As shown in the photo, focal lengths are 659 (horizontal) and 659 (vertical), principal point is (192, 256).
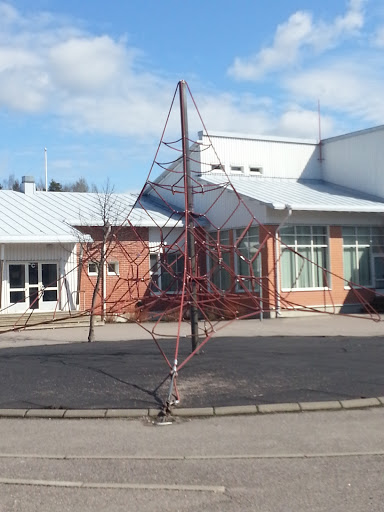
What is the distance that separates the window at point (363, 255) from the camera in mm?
26766

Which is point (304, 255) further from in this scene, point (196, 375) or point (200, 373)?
point (196, 375)

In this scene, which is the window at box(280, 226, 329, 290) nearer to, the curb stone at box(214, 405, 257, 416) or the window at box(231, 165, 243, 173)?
the window at box(231, 165, 243, 173)

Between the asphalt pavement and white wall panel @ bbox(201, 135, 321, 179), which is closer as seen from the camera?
the asphalt pavement

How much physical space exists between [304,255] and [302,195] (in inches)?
128

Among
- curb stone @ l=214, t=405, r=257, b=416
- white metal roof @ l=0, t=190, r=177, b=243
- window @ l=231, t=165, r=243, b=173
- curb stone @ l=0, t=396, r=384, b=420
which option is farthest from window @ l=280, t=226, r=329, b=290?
curb stone @ l=214, t=405, r=257, b=416

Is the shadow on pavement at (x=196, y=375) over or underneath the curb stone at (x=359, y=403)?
over

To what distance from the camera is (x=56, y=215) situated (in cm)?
2722

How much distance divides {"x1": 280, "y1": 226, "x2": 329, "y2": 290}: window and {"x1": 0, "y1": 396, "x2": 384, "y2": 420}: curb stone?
16739 millimetres

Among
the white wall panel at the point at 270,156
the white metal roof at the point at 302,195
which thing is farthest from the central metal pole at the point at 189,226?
the white wall panel at the point at 270,156

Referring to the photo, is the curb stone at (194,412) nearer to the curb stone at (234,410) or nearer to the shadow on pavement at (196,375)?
the curb stone at (234,410)

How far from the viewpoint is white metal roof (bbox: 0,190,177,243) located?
24.0 metres

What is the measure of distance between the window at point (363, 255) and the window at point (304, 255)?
1071 millimetres

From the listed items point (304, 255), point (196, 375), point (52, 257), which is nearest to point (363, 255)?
point (304, 255)

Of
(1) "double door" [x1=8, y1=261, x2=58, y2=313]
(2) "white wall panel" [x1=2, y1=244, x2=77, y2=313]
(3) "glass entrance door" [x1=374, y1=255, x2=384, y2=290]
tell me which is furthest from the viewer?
(3) "glass entrance door" [x1=374, y1=255, x2=384, y2=290]
